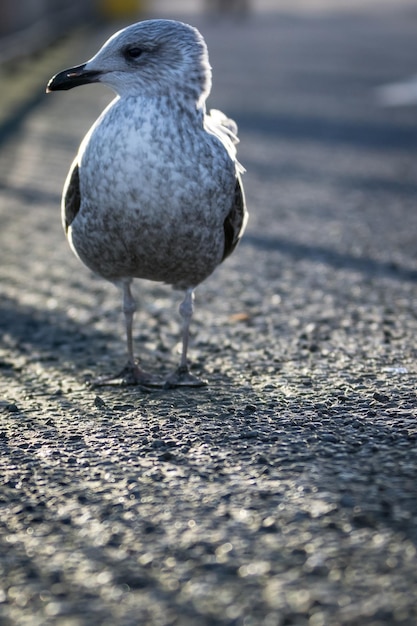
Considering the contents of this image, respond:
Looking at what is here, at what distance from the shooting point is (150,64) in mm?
4574

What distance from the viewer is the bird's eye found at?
181 inches

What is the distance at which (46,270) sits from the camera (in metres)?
7.55

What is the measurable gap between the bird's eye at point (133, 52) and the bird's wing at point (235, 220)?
72 cm

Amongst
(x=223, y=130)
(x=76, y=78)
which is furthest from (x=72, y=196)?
(x=223, y=130)

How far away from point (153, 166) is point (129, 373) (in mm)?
1167

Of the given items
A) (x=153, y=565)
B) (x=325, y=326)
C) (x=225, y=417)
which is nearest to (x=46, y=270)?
(x=325, y=326)

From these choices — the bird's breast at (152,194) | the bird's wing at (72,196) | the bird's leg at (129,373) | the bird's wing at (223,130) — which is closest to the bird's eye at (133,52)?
the bird's breast at (152,194)

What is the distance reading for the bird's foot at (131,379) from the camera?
16.5ft

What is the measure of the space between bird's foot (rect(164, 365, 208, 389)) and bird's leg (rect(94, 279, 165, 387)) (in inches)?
1.7

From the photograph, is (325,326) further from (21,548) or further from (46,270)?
(21,548)

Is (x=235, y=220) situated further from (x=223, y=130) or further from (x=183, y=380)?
(x=183, y=380)

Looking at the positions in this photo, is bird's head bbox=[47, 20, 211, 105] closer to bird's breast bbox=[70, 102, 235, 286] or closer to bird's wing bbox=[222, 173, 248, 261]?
bird's breast bbox=[70, 102, 235, 286]

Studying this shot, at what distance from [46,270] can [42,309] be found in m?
1.04

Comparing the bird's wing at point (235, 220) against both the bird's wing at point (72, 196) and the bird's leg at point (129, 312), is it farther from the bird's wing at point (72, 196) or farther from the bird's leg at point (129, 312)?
the bird's wing at point (72, 196)
